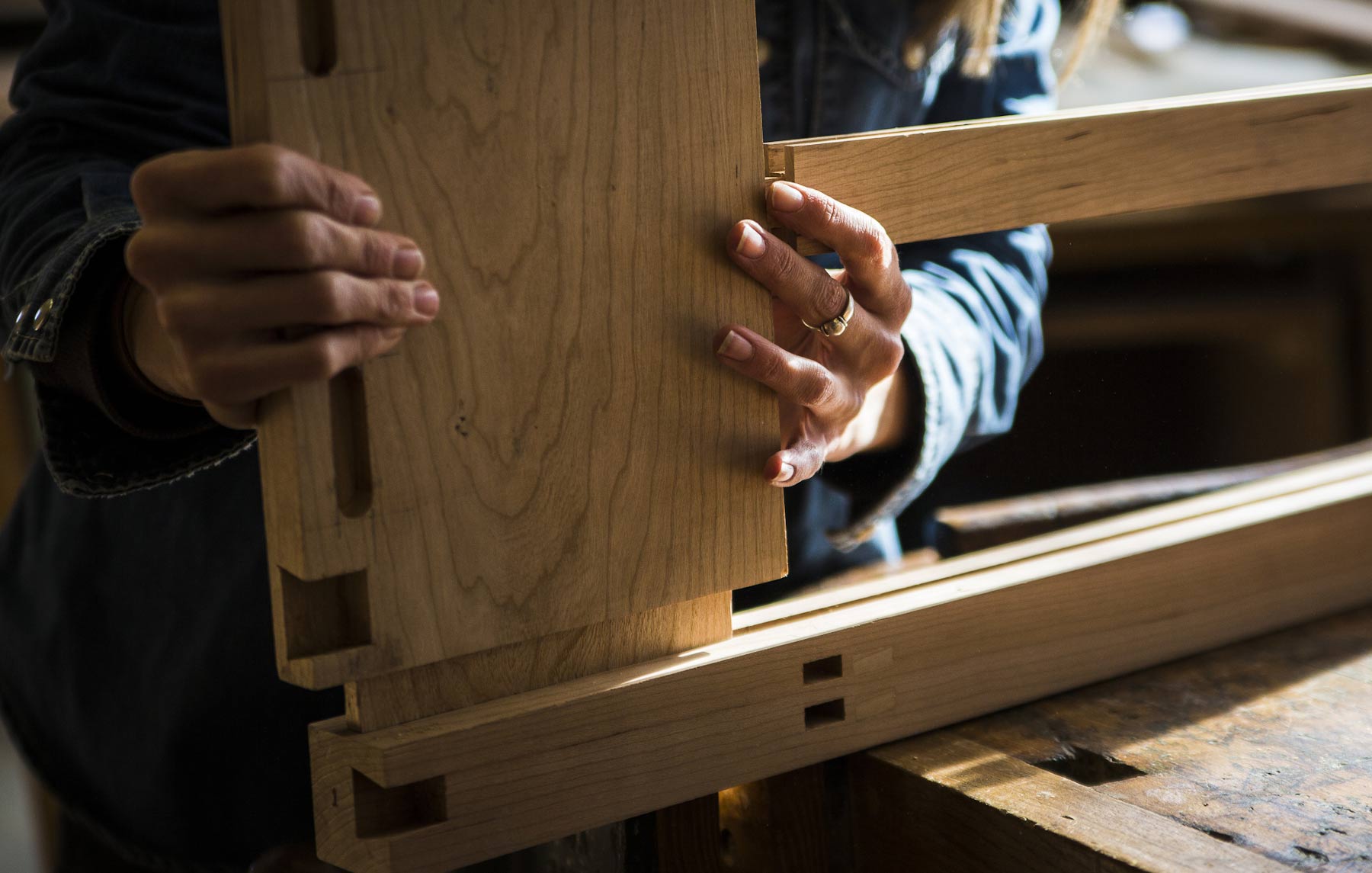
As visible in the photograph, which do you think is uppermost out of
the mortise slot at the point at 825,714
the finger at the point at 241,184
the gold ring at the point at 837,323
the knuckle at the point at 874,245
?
the finger at the point at 241,184

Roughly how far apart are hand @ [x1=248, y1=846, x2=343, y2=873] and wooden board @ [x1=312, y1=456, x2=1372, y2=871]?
0.25 feet

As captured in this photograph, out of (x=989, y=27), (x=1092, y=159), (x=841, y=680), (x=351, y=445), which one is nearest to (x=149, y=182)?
(x=351, y=445)

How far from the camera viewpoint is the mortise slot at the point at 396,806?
61cm

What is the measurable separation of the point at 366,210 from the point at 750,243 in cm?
22

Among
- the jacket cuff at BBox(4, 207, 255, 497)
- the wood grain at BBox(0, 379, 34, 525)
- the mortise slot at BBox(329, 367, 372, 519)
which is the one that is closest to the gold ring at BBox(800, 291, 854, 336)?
the mortise slot at BBox(329, 367, 372, 519)

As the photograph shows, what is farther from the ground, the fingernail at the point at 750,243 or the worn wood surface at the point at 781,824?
the fingernail at the point at 750,243

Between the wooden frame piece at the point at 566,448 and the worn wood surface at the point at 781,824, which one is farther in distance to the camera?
the worn wood surface at the point at 781,824

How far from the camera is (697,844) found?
744 millimetres

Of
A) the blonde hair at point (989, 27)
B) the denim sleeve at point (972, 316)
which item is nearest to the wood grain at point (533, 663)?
the denim sleeve at point (972, 316)

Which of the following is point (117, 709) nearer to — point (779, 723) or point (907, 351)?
point (779, 723)

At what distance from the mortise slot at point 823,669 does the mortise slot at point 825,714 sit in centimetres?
2

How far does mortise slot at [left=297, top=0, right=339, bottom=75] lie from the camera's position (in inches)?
21.2

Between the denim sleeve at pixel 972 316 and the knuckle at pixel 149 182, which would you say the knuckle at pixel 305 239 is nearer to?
the knuckle at pixel 149 182

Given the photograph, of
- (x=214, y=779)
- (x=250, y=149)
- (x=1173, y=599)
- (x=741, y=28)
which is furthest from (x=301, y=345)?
(x=1173, y=599)
